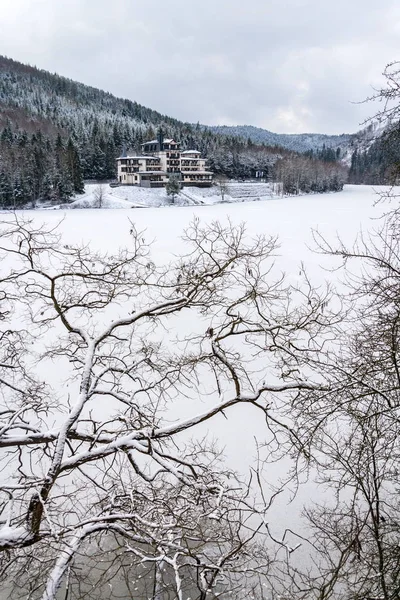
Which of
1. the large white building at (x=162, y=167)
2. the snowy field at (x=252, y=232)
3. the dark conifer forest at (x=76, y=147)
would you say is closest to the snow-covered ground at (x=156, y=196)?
the dark conifer forest at (x=76, y=147)

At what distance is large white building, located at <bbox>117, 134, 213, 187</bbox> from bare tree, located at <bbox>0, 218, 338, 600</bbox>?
49987 mm

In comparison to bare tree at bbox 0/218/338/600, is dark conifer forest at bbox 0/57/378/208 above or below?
above

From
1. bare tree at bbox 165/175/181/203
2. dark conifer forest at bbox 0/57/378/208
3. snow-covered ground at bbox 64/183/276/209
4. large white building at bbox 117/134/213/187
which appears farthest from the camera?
large white building at bbox 117/134/213/187

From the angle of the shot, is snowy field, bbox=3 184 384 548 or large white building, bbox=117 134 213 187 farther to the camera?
large white building, bbox=117 134 213 187

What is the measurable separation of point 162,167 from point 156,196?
1194 centimetres

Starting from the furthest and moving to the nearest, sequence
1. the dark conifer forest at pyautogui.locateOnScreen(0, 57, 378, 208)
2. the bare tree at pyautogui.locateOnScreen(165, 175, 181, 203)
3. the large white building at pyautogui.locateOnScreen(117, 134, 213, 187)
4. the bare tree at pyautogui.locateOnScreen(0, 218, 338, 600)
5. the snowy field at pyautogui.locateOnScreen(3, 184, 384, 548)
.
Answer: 1. the large white building at pyautogui.locateOnScreen(117, 134, 213, 187)
2. the bare tree at pyautogui.locateOnScreen(165, 175, 181, 203)
3. the dark conifer forest at pyautogui.locateOnScreen(0, 57, 378, 208)
4. the snowy field at pyautogui.locateOnScreen(3, 184, 384, 548)
5. the bare tree at pyautogui.locateOnScreen(0, 218, 338, 600)

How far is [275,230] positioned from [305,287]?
29.3ft

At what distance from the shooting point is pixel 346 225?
24.2m

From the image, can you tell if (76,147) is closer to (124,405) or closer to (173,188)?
(173,188)

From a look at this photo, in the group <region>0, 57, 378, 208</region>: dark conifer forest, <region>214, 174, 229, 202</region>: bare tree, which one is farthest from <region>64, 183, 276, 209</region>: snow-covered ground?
<region>0, 57, 378, 208</region>: dark conifer forest

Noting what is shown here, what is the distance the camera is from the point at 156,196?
56906 millimetres

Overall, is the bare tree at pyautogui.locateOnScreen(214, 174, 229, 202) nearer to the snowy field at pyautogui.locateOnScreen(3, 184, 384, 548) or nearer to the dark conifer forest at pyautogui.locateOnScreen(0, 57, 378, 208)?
the dark conifer forest at pyautogui.locateOnScreen(0, 57, 378, 208)

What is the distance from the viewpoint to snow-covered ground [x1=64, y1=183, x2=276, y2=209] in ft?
153

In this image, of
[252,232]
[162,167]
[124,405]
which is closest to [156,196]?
[162,167]
